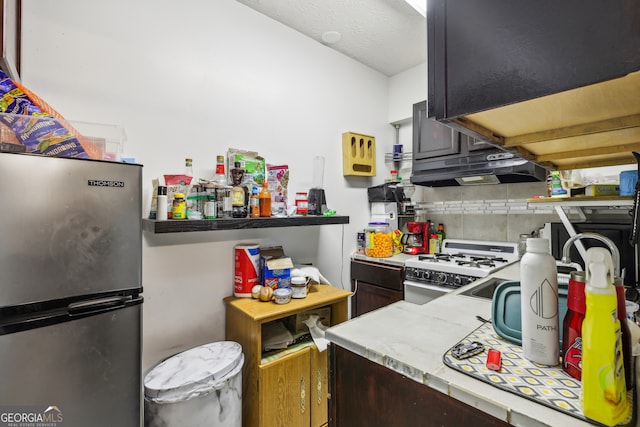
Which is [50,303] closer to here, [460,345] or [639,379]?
[460,345]

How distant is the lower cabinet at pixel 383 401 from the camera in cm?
63

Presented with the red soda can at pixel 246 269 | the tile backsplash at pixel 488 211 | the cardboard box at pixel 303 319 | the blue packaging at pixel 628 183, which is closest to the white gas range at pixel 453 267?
the tile backsplash at pixel 488 211

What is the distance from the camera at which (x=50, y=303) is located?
90cm

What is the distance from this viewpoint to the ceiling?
6.35ft

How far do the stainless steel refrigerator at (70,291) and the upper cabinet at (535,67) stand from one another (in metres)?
1.10

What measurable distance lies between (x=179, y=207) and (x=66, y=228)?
1.81 feet

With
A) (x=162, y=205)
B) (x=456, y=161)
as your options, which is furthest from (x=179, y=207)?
(x=456, y=161)

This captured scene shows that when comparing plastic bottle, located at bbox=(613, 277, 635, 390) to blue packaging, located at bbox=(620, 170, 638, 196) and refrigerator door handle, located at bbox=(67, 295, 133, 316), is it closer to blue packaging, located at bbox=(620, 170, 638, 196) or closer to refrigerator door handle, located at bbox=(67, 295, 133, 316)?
blue packaging, located at bbox=(620, 170, 638, 196)

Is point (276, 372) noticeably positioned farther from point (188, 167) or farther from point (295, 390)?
point (188, 167)

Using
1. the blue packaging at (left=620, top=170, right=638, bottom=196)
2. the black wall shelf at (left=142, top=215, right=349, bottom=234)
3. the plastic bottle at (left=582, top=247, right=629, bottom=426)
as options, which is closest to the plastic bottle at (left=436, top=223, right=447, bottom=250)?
the black wall shelf at (left=142, top=215, right=349, bottom=234)

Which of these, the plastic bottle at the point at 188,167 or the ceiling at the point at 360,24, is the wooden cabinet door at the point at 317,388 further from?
the ceiling at the point at 360,24

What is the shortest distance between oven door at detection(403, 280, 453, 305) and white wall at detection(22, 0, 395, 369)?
63 centimetres

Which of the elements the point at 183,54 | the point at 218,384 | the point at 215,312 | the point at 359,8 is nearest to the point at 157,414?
the point at 218,384

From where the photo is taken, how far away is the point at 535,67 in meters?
0.46
